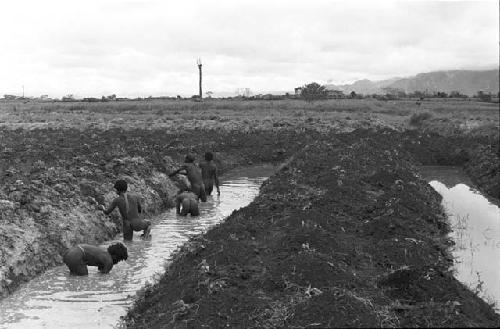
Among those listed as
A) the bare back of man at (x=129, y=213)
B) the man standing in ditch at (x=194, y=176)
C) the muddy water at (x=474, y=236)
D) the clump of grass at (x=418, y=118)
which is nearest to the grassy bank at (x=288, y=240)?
the muddy water at (x=474, y=236)

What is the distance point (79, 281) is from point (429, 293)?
664 cm

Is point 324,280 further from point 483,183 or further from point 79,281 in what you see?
point 483,183

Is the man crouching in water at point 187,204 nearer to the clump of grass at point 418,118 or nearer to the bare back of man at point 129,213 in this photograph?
the bare back of man at point 129,213

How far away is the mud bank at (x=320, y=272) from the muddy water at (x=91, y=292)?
63cm

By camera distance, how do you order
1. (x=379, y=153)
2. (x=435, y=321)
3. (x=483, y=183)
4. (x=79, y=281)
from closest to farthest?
(x=435, y=321) → (x=79, y=281) → (x=483, y=183) → (x=379, y=153)

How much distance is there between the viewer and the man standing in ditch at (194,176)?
56.9 feet

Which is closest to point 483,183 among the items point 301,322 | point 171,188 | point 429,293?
point 171,188

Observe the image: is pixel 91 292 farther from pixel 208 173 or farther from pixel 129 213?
pixel 208 173

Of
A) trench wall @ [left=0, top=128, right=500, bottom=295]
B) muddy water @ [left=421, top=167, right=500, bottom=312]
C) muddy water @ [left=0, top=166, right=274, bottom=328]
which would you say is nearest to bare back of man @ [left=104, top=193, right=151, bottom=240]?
muddy water @ [left=0, top=166, right=274, bottom=328]

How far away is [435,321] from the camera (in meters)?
6.04

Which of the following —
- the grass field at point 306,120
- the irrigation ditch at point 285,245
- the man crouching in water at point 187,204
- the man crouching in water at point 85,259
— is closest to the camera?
the irrigation ditch at point 285,245

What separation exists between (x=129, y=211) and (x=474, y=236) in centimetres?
909

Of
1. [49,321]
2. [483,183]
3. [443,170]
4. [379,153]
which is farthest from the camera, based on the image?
[443,170]

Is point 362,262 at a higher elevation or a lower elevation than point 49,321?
higher
